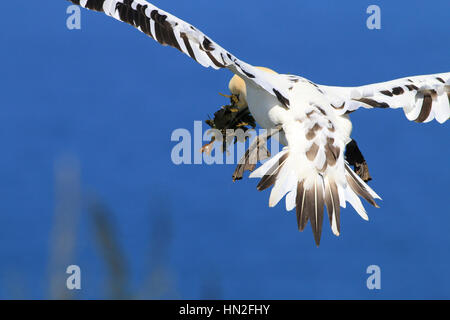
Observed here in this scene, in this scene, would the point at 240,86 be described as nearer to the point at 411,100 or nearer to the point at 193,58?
the point at 193,58

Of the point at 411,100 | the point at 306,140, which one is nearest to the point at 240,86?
the point at 306,140

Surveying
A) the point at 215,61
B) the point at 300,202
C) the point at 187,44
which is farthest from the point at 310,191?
the point at 187,44

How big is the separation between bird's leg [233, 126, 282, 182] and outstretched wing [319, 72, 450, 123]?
10.7 inches

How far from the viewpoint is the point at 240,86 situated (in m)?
2.46

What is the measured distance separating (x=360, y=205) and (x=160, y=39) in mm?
890

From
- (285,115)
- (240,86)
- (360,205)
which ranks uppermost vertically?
(240,86)

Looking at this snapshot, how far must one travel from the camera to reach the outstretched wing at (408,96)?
2.37m

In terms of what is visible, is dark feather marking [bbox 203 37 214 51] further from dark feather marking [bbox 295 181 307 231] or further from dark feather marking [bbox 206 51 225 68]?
dark feather marking [bbox 295 181 307 231]

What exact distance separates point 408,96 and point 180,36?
89cm

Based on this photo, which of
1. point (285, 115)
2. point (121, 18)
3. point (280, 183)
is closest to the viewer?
point (280, 183)

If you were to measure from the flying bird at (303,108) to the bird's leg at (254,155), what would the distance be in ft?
0.14

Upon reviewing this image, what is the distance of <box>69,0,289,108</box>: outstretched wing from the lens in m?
2.17

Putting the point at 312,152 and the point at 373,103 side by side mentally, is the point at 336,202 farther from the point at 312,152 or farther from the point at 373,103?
the point at 373,103

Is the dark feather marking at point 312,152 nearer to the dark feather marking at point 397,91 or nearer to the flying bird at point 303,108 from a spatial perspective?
the flying bird at point 303,108
